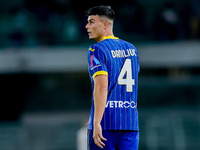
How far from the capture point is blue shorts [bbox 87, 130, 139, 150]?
12.1 ft

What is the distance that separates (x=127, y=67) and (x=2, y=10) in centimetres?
1154

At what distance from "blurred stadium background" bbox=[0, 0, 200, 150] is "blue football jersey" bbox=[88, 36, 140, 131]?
8.34 meters

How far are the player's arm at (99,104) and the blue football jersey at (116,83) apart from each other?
9cm

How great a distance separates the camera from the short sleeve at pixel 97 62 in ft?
11.9

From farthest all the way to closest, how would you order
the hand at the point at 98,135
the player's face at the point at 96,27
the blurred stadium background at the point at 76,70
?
1. the blurred stadium background at the point at 76,70
2. the player's face at the point at 96,27
3. the hand at the point at 98,135

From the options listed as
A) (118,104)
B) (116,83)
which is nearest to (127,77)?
(116,83)

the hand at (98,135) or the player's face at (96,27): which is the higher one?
the player's face at (96,27)

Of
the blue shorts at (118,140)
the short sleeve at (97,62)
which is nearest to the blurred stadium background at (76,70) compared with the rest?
the blue shorts at (118,140)

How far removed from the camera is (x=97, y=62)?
366cm

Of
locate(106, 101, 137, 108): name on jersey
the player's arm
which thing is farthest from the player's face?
locate(106, 101, 137, 108): name on jersey

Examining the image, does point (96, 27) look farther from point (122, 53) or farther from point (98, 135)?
point (98, 135)

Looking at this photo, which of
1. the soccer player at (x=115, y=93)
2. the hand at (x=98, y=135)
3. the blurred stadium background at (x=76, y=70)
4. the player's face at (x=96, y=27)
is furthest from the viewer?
the blurred stadium background at (x=76, y=70)

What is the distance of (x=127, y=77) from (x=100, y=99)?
12.9 inches

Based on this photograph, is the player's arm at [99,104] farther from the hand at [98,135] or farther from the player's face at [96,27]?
the player's face at [96,27]
